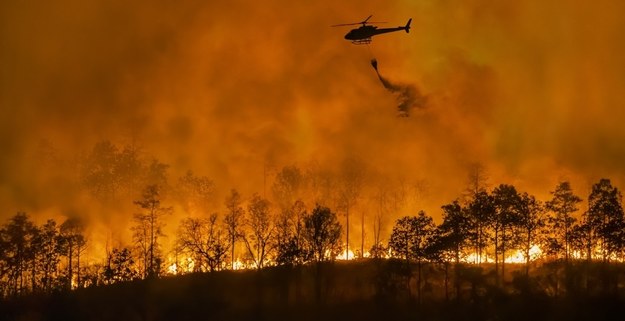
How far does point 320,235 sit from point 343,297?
38.8 feet

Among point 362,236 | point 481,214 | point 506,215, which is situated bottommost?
point 362,236

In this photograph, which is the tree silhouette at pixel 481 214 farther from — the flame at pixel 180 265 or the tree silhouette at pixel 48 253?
the tree silhouette at pixel 48 253

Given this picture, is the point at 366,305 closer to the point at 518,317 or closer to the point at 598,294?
the point at 518,317

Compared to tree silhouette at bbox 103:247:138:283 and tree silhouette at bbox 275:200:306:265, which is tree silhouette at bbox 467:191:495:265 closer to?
tree silhouette at bbox 275:200:306:265

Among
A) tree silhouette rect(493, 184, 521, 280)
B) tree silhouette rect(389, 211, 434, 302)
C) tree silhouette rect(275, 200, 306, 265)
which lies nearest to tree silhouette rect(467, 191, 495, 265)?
tree silhouette rect(493, 184, 521, 280)

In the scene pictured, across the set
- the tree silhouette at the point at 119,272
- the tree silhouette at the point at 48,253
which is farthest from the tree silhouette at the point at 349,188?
the tree silhouette at the point at 48,253

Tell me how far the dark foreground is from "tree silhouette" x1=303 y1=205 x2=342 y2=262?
2.62 metres

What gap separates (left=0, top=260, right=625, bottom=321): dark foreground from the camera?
10531 centimetres

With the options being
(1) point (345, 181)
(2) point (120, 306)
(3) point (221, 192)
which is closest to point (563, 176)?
(1) point (345, 181)

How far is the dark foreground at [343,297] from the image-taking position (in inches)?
4146

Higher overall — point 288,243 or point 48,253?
point 288,243

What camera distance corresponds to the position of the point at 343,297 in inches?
4542

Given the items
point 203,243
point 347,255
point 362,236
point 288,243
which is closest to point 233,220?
point 203,243

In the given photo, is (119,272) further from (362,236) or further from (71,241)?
(362,236)
